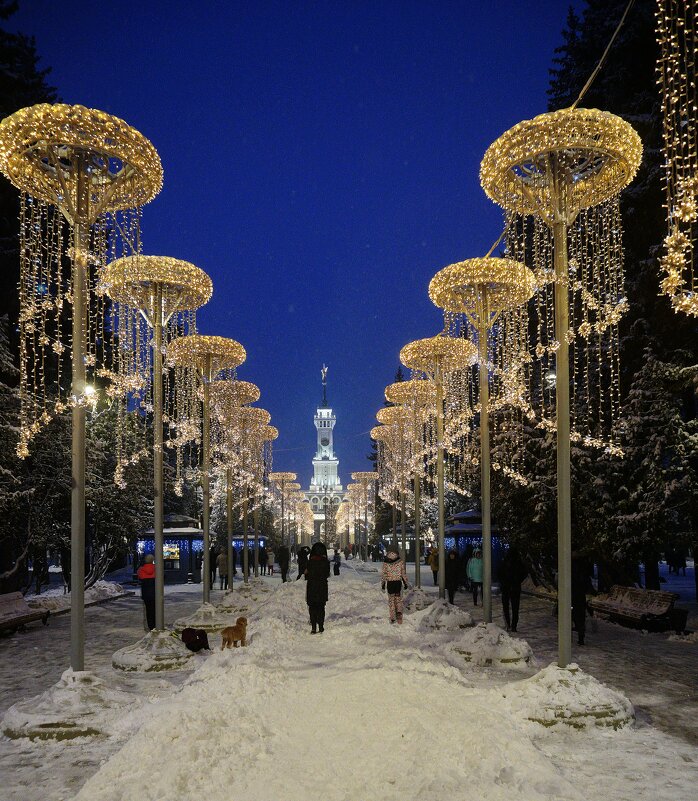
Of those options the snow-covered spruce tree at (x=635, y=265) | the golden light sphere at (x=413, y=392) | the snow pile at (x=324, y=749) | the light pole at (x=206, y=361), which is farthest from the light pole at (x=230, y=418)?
the snow pile at (x=324, y=749)

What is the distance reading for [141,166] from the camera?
8.42 meters

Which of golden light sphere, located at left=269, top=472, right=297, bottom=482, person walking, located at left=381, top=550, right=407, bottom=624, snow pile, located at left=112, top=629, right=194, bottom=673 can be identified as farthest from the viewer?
golden light sphere, located at left=269, top=472, right=297, bottom=482

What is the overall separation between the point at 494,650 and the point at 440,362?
24.2 ft

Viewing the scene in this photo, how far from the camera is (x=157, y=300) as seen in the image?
1211 centimetres

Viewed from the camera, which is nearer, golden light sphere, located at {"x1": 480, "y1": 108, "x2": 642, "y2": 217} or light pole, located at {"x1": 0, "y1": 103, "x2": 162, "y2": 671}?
light pole, located at {"x1": 0, "y1": 103, "x2": 162, "y2": 671}

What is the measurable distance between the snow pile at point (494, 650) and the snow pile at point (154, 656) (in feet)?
14.0

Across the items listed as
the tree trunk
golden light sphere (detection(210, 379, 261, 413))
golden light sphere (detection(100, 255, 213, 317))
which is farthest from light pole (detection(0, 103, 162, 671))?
the tree trunk

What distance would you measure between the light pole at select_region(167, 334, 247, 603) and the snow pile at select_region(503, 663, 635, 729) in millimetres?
8389

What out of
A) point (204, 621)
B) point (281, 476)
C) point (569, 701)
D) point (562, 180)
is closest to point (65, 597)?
point (204, 621)

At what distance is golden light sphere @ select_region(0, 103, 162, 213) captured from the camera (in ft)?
25.0

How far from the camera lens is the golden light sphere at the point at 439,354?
51.8 feet

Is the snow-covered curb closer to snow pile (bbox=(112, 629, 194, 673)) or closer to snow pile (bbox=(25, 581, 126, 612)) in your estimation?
snow pile (bbox=(25, 581, 126, 612))

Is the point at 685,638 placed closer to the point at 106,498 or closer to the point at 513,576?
the point at 513,576

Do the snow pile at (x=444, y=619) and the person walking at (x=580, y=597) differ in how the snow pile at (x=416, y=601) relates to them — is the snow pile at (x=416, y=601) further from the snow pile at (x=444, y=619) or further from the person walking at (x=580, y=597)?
the person walking at (x=580, y=597)
